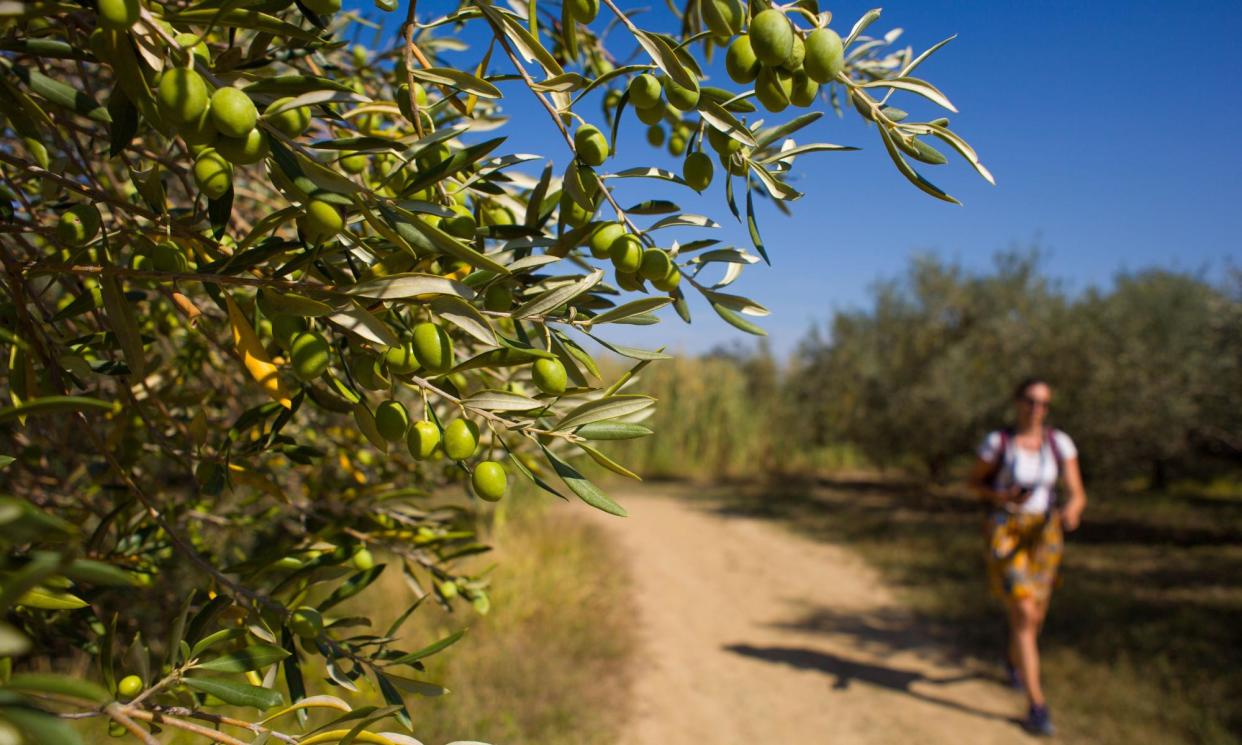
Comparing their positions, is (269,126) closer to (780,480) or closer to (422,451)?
(422,451)

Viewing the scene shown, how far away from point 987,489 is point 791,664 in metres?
1.98

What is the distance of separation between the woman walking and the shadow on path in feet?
1.58

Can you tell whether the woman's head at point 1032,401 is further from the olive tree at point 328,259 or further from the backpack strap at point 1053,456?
the olive tree at point 328,259

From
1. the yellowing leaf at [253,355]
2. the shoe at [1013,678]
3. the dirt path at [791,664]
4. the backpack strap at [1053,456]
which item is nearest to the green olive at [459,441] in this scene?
the yellowing leaf at [253,355]

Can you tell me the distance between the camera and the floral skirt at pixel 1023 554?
14.0 ft

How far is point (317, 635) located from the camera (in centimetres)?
98

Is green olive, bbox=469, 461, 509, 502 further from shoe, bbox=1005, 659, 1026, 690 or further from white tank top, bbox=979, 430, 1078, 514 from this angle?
shoe, bbox=1005, 659, 1026, 690

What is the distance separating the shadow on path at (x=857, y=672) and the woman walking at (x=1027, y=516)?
48cm

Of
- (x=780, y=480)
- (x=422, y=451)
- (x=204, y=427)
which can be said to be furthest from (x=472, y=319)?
(x=780, y=480)

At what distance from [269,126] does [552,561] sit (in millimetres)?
6861

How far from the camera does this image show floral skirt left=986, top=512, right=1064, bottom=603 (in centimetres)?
428

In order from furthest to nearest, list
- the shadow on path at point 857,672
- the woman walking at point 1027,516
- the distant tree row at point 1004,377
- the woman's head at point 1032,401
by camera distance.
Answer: the distant tree row at point 1004,377
the shadow on path at point 857,672
the woman's head at point 1032,401
the woman walking at point 1027,516

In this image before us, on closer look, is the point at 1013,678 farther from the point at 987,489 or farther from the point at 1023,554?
the point at 987,489

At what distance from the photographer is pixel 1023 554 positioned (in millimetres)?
4324
